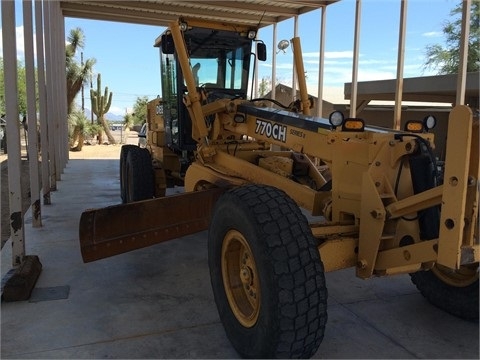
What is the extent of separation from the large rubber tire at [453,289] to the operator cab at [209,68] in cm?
316

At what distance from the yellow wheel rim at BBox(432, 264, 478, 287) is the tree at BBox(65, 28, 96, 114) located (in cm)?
2811

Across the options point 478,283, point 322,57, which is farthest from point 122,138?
point 478,283

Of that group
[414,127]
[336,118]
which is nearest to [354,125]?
[336,118]

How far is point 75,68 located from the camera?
30641 mm

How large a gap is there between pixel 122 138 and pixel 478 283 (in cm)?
3645

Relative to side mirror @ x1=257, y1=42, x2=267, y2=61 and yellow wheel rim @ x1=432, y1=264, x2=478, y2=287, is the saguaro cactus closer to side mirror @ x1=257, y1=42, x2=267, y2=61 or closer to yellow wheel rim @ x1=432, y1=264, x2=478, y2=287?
side mirror @ x1=257, y1=42, x2=267, y2=61

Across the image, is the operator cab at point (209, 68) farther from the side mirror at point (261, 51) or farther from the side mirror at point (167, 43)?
the side mirror at point (167, 43)

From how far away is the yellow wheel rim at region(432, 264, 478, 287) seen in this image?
3.54 m

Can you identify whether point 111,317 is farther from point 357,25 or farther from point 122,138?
point 122,138

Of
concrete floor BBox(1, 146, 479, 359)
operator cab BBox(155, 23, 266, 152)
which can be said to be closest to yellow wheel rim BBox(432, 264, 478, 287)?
concrete floor BBox(1, 146, 479, 359)

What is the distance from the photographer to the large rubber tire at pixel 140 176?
6.50 meters

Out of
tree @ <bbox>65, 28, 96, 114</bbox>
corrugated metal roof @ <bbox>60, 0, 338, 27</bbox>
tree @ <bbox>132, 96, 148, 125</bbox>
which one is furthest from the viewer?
tree @ <bbox>132, 96, 148, 125</bbox>

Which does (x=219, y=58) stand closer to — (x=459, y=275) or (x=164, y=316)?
(x=164, y=316)

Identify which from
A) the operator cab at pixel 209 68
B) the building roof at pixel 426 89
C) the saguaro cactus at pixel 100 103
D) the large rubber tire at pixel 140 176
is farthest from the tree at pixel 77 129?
the operator cab at pixel 209 68
